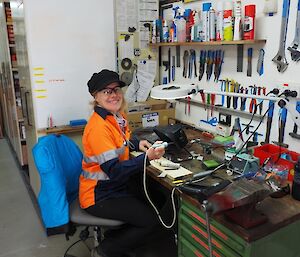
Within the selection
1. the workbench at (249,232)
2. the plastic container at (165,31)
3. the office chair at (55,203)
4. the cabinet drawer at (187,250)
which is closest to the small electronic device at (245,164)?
the workbench at (249,232)

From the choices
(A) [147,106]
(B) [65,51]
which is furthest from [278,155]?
(B) [65,51]

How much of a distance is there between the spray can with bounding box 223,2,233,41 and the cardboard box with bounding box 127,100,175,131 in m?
0.90

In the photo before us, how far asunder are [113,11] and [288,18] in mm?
1363

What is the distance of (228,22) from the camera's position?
189cm

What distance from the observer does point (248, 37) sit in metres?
1.81

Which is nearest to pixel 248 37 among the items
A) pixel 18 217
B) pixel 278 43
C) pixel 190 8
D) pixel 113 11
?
pixel 278 43

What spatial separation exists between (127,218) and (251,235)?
76 centimetres

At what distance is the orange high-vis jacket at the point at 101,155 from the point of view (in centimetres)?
164

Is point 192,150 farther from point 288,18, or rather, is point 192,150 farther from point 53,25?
point 53,25

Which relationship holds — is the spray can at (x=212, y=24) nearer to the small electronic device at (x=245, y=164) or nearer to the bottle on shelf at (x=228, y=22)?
the bottle on shelf at (x=228, y=22)

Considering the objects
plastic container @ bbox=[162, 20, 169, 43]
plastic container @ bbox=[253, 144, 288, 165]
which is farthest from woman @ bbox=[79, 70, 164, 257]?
plastic container @ bbox=[162, 20, 169, 43]

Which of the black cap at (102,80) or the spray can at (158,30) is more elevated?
the spray can at (158,30)

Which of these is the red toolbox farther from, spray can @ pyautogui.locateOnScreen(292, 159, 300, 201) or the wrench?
the wrench

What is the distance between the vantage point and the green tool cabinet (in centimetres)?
118
